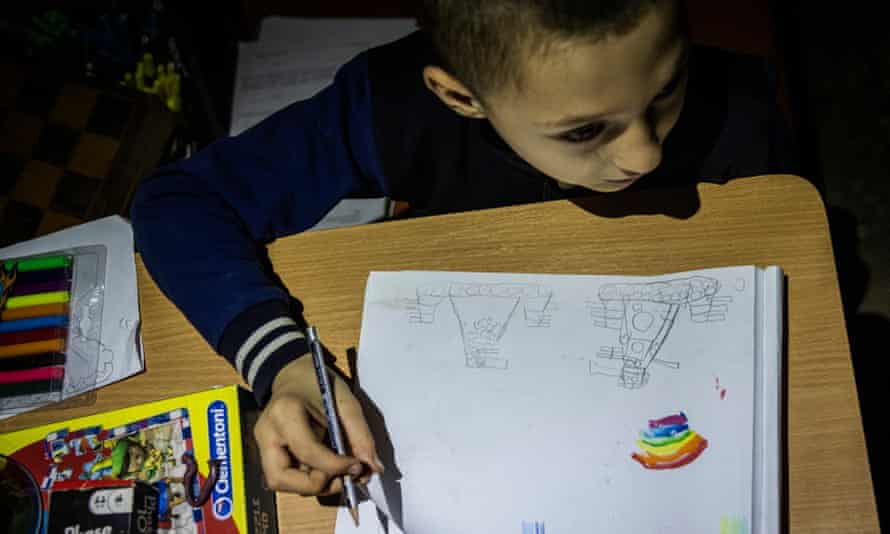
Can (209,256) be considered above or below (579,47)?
below

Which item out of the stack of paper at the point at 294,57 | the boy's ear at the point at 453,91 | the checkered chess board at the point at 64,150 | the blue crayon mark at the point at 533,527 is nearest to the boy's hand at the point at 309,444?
the blue crayon mark at the point at 533,527

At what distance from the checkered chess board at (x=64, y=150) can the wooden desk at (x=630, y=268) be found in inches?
16.5

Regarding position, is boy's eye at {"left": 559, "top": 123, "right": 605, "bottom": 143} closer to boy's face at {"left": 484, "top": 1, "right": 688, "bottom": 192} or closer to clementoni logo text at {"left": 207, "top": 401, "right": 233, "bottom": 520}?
boy's face at {"left": 484, "top": 1, "right": 688, "bottom": 192}

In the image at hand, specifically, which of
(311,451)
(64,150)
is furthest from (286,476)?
(64,150)

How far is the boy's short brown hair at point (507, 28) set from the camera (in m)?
0.45

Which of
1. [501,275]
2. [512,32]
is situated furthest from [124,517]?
[512,32]

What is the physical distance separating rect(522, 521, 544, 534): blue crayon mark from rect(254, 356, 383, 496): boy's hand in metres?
0.11

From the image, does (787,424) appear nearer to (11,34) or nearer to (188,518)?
(188,518)

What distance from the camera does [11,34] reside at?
1117 mm

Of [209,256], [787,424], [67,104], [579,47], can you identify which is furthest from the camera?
[67,104]

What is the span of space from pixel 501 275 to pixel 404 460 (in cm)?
17

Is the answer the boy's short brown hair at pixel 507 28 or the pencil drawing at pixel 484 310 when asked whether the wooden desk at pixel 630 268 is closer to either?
the pencil drawing at pixel 484 310

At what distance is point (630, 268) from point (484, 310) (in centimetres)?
12

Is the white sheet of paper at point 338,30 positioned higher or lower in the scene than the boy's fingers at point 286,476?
lower
